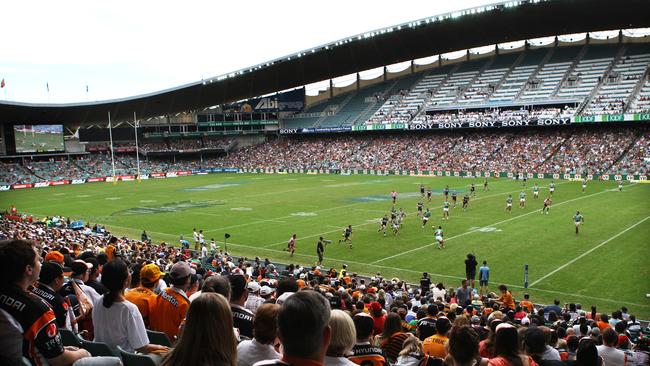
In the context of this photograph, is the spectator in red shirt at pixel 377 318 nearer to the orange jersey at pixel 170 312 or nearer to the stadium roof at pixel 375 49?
the orange jersey at pixel 170 312

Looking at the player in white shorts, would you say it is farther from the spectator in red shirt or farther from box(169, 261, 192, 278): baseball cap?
box(169, 261, 192, 278): baseball cap

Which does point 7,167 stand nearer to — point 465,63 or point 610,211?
point 465,63

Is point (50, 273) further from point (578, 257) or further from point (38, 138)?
point (38, 138)

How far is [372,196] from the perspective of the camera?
50.4m

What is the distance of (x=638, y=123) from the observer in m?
65.9

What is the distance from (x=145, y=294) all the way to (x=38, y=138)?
9030 cm

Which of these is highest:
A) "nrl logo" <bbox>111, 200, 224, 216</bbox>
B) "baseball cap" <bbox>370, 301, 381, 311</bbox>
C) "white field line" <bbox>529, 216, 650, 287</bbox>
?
"baseball cap" <bbox>370, 301, 381, 311</bbox>

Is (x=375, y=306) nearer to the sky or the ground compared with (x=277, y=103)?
nearer to the ground

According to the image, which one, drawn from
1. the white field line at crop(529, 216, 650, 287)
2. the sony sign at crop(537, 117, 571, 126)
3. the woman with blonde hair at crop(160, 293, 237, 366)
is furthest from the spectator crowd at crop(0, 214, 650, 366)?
the sony sign at crop(537, 117, 571, 126)

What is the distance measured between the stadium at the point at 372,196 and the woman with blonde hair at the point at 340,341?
34 mm

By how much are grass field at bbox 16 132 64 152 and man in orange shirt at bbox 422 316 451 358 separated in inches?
3602

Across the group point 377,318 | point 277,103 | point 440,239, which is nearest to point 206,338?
point 377,318

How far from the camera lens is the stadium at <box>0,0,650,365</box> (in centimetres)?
681

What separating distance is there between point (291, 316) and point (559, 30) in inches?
3418
